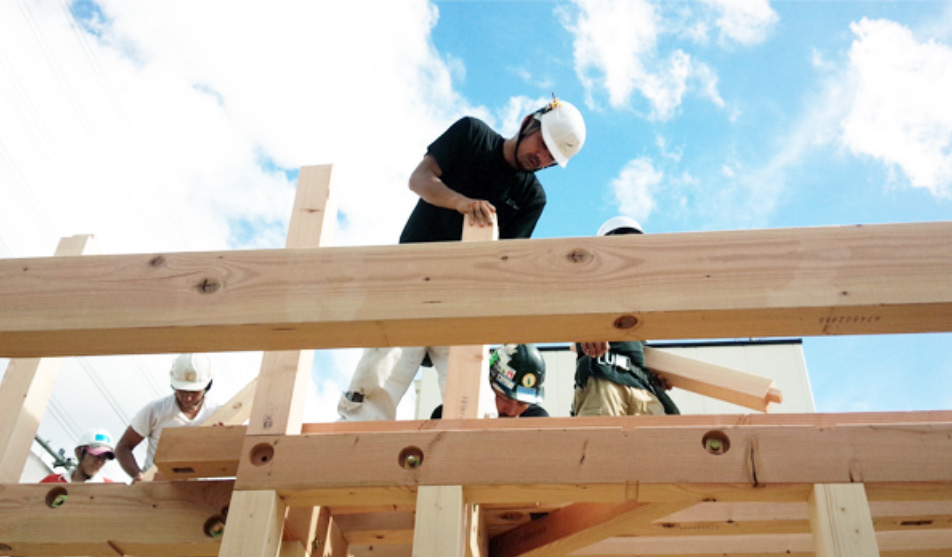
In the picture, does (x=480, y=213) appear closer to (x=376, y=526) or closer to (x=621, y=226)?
(x=376, y=526)

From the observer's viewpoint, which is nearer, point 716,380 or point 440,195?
point 440,195

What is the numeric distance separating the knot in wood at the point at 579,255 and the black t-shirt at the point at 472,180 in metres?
2.32

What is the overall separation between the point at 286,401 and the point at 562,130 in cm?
242

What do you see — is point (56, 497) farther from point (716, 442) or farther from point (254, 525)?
point (716, 442)

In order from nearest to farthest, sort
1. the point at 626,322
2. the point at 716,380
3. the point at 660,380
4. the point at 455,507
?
the point at 626,322 → the point at 455,507 → the point at 716,380 → the point at 660,380

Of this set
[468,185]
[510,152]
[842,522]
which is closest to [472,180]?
[468,185]

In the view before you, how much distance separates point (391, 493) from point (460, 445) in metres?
0.25

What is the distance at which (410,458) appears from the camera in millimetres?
2426

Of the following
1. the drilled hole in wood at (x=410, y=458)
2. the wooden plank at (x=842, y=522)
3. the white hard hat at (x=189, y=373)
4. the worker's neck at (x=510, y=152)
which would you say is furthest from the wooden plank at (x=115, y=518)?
the white hard hat at (x=189, y=373)

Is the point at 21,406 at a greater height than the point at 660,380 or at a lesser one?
lesser

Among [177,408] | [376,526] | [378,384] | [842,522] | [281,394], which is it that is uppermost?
[177,408]

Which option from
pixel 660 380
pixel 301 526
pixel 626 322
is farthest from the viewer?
pixel 660 380

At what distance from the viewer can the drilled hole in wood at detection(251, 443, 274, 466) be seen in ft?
8.21

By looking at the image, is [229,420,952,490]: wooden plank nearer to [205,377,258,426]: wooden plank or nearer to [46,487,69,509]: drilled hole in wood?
[46,487,69,509]: drilled hole in wood
